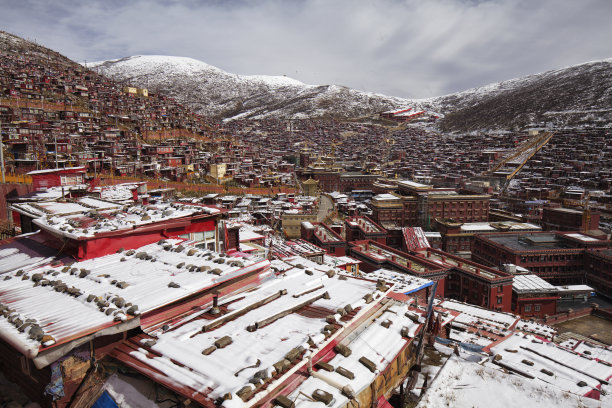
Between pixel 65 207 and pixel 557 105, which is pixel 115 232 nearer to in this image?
pixel 65 207

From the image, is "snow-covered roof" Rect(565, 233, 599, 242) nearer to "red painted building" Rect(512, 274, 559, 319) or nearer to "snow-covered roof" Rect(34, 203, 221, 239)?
"red painted building" Rect(512, 274, 559, 319)

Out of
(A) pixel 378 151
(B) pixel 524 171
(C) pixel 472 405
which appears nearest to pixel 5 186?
(C) pixel 472 405

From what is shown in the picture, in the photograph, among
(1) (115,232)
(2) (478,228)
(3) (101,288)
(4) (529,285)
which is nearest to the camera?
(3) (101,288)

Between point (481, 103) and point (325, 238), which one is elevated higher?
point (481, 103)

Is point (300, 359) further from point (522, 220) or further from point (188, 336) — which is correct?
point (522, 220)

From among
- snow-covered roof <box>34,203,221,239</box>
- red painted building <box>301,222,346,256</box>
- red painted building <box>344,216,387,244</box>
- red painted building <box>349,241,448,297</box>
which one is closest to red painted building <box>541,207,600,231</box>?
red painted building <box>344,216,387,244</box>

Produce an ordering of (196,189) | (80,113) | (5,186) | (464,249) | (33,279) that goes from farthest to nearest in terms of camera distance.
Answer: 1. (80,113)
2. (196,189)
3. (464,249)
4. (5,186)
5. (33,279)

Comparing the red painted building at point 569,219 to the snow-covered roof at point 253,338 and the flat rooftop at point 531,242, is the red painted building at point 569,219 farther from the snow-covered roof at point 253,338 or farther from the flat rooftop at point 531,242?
the snow-covered roof at point 253,338

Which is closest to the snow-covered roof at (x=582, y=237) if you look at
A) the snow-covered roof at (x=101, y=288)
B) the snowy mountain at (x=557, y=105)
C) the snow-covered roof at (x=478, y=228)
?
the snow-covered roof at (x=478, y=228)

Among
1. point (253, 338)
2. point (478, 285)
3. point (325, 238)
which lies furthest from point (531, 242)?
point (253, 338)

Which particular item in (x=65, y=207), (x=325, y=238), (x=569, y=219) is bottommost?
(x=569, y=219)

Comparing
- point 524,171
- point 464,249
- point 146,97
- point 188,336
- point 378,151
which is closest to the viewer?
point 188,336
